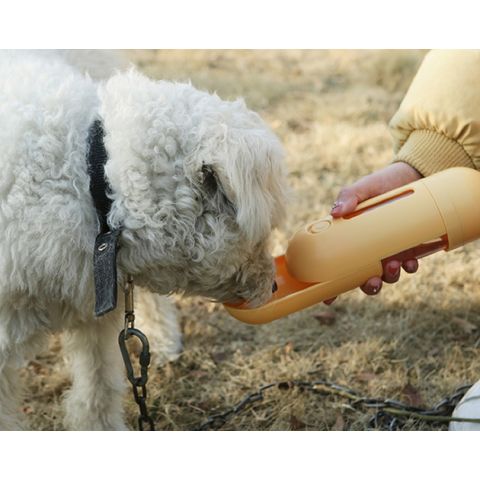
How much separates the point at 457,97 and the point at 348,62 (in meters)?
4.20

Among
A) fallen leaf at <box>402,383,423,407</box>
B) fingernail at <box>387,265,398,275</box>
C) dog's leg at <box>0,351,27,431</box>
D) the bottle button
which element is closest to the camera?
dog's leg at <box>0,351,27,431</box>

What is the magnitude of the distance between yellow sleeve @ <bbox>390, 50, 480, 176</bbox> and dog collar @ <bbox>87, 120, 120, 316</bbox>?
1.58m

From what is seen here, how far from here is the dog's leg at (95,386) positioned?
3289 mm

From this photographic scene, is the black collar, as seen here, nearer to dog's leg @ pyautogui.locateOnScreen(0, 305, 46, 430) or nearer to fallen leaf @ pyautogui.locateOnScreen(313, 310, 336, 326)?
dog's leg @ pyautogui.locateOnScreen(0, 305, 46, 430)

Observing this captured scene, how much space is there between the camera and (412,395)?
3.47m

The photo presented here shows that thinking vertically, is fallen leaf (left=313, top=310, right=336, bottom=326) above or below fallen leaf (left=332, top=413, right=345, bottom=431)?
above

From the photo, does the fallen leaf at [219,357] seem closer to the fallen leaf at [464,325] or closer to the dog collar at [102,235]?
the fallen leaf at [464,325]

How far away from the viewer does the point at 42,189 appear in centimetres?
235

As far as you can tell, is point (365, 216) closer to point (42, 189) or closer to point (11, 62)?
point (42, 189)

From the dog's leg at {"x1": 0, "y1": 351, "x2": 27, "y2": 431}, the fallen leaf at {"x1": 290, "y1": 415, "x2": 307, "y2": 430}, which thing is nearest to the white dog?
the dog's leg at {"x1": 0, "y1": 351, "x2": 27, "y2": 431}

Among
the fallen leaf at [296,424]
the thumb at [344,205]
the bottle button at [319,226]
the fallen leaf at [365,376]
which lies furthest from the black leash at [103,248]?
the fallen leaf at [365,376]

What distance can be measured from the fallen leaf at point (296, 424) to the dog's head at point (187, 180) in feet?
3.64

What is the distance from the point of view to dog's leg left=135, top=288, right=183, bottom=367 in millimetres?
3902

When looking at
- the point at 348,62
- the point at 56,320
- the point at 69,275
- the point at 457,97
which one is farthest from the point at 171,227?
the point at 348,62
